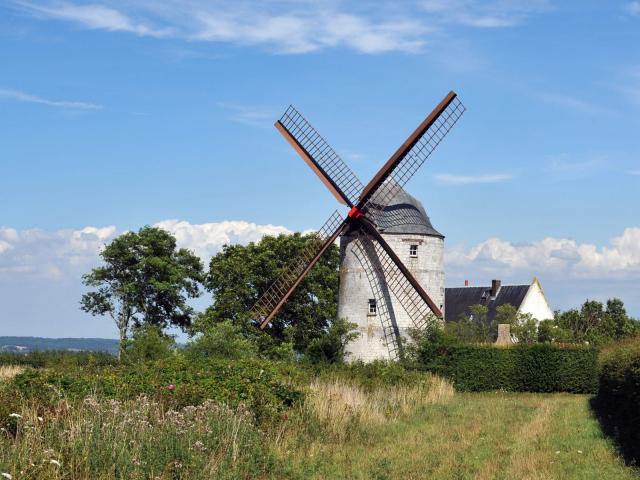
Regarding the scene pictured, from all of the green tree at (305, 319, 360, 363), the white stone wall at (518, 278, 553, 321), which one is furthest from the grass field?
the white stone wall at (518, 278, 553, 321)

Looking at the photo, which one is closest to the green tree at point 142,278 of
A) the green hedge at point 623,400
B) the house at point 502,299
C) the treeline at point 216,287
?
the treeline at point 216,287

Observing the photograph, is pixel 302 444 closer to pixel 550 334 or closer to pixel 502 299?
pixel 550 334

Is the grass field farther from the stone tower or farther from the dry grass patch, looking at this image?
the stone tower

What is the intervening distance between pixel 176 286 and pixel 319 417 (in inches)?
1869

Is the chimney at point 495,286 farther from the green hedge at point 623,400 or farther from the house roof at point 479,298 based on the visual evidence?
the green hedge at point 623,400

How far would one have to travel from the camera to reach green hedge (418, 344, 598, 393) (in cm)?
4253

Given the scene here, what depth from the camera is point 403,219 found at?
46.2 m

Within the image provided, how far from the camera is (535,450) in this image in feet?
60.4

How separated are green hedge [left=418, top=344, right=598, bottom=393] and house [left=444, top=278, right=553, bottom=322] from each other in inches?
1039

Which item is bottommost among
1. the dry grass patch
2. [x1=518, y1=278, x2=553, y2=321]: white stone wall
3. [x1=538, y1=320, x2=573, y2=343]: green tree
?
the dry grass patch

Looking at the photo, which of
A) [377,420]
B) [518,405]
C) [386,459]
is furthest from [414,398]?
[386,459]

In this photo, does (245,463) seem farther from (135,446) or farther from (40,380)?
(40,380)

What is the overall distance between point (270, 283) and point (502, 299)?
837 inches

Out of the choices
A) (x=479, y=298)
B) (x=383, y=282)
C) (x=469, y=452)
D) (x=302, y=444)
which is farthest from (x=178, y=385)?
(x=479, y=298)
